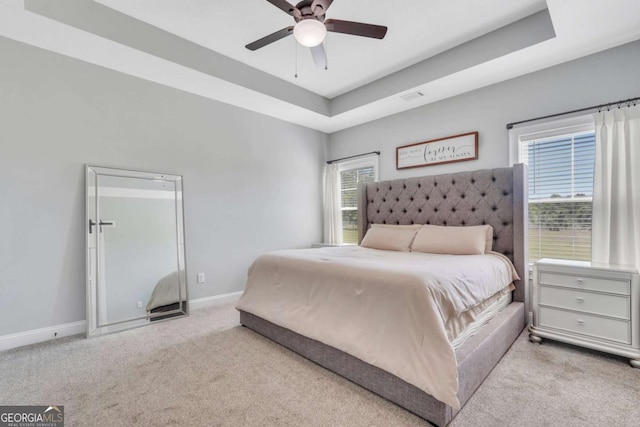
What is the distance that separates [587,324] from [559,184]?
131 cm

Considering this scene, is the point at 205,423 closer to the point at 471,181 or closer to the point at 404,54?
the point at 471,181

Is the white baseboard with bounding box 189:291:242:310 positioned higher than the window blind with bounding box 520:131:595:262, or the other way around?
the window blind with bounding box 520:131:595:262

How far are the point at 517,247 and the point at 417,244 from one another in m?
0.86

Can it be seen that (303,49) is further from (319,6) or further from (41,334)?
(41,334)

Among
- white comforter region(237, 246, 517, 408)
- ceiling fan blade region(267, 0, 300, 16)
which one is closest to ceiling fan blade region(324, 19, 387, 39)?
ceiling fan blade region(267, 0, 300, 16)

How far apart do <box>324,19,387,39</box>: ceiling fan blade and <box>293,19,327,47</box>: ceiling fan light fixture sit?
12 cm

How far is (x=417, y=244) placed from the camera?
2.98 meters

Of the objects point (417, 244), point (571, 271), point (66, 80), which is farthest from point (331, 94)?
point (571, 271)

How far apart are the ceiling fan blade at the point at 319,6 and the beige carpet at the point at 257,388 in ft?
7.78

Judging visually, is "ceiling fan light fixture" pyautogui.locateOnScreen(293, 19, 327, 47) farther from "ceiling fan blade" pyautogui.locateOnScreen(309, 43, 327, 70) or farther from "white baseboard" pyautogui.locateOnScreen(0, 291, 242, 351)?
"white baseboard" pyautogui.locateOnScreen(0, 291, 242, 351)

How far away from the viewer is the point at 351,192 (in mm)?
4727

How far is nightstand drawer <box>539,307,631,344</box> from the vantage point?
1.99 metres

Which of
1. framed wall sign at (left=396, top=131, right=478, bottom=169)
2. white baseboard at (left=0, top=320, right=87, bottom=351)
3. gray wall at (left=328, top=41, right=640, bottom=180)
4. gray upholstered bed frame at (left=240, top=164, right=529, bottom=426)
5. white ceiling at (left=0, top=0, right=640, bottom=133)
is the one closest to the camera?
gray upholstered bed frame at (left=240, top=164, right=529, bottom=426)

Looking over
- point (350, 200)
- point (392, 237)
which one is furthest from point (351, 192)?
point (392, 237)
